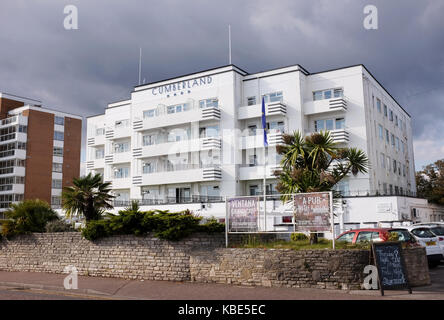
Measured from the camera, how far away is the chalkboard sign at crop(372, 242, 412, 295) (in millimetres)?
12203

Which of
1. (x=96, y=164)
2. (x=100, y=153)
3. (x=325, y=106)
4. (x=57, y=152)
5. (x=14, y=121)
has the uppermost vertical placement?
(x=14, y=121)

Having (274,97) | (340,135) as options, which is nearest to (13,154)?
(274,97)

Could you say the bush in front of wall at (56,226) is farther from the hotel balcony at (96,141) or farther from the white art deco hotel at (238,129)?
the hotel balcony at (96,141)

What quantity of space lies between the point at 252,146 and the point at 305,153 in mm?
21646

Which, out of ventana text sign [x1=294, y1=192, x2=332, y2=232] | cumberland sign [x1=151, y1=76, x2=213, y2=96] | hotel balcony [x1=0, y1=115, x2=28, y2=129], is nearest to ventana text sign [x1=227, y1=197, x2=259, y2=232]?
ventana text sign [x1=294, y1=192, x2=332, y2=232]

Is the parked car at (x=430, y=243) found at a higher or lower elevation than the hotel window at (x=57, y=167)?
lower

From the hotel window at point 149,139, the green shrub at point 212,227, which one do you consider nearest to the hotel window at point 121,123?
the hotel window at point 149,139

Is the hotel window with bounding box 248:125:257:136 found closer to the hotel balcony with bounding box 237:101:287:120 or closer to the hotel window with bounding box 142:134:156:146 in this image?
the hotel balcony with bounding box 237:101:287:120

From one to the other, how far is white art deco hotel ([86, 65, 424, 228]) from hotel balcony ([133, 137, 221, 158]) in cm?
10

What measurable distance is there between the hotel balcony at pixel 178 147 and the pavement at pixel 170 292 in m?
25.2

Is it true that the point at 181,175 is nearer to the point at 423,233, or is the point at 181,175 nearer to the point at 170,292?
the point at 423,233

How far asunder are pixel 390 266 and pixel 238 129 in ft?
97.7

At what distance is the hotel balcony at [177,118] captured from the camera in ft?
135

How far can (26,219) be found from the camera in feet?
70.2
